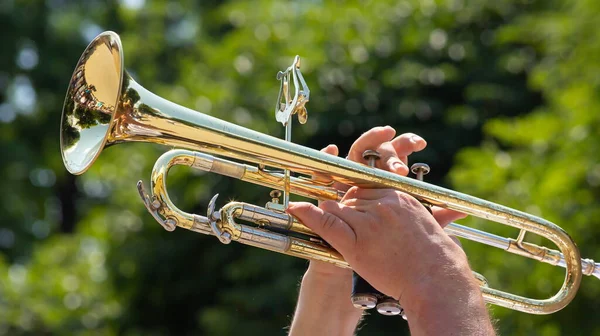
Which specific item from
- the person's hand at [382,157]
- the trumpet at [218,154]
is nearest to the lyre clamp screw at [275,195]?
the trumpet at [218,154]

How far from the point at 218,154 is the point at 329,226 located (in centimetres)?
41

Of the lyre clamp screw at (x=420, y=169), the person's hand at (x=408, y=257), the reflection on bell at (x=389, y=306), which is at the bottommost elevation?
the reflection on bell at (x=389, y=306)

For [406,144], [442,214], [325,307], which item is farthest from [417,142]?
[325,307]

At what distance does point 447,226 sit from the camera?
10.4ft

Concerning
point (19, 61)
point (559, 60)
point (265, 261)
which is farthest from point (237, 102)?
point (19, 61)

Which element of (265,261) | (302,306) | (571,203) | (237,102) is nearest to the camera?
(302,306)

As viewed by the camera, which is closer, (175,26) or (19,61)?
(175,26)

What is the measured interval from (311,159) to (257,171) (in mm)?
204

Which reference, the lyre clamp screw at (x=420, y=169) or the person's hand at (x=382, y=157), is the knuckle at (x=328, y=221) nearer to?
the person's hand at (x=382, y=157)

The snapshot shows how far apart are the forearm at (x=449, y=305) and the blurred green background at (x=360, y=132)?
234 centimetres

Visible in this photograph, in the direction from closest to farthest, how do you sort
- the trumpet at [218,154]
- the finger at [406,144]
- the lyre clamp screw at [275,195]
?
the trumpet at [218,154]
the lyre clamp screw at [275,195]
the finger at [406,144]

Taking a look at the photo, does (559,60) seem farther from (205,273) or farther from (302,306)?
(302,306)

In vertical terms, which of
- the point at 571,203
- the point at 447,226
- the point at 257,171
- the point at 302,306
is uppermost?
the point at 571,203

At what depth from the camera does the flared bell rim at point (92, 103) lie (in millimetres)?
2729
